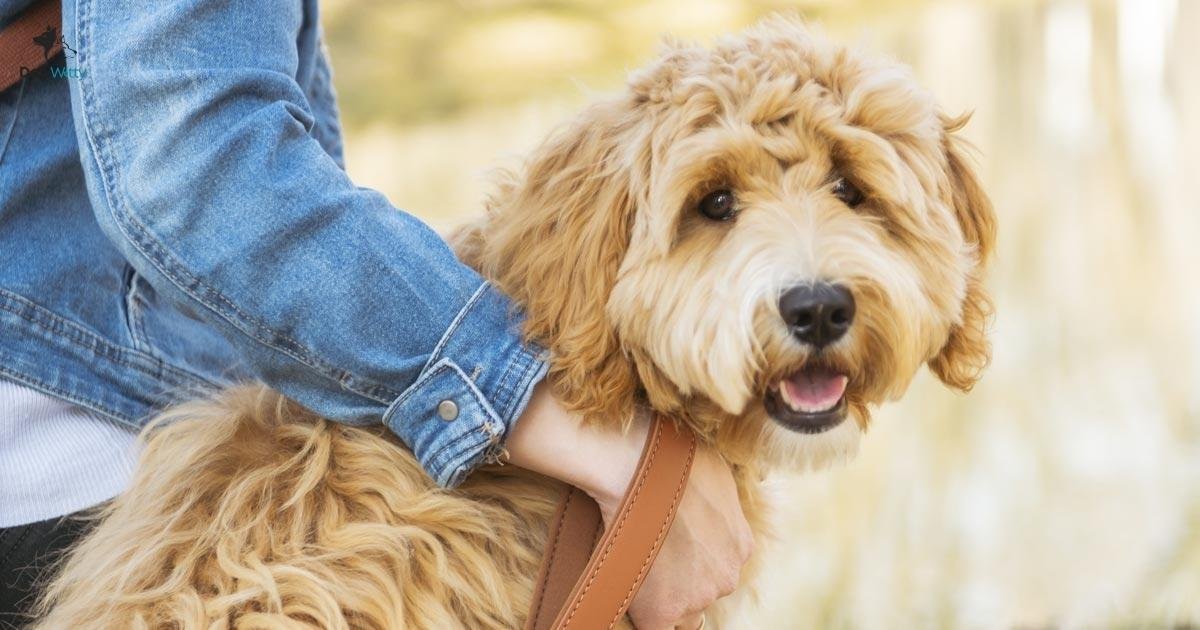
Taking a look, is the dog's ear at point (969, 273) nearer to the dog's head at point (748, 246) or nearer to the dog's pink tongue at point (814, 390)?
the dog's head at point (748, 246)

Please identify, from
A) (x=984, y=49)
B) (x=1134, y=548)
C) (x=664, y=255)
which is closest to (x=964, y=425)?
(x=1134, y=548)

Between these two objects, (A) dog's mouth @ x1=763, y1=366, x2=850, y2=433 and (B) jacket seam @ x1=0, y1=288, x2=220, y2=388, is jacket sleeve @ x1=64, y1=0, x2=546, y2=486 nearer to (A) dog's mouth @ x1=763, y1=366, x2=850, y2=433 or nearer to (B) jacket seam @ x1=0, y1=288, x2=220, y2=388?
(B) jacket seam @ x1=0, y1=288, x2=220, y2=388

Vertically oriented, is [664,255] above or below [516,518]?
above

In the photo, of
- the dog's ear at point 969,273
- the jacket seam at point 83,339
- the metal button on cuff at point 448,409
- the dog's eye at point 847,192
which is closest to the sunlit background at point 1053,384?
the dog's ear at point 969,273

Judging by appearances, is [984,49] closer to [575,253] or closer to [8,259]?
[575,253]

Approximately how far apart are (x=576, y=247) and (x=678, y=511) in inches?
18.2

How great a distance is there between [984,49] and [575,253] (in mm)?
3970

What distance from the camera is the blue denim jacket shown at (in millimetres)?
1596

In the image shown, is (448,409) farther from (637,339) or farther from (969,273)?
(969,273)

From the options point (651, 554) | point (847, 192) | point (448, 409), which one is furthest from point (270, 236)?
point (847, 192)

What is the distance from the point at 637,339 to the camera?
1.87 m

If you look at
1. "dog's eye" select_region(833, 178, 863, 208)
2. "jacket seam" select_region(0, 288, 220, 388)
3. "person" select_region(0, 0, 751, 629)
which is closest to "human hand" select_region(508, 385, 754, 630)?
"person" select_region(0, 0, 751, 629)

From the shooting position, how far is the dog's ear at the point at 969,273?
6.89 ft

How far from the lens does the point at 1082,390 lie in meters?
4.82
